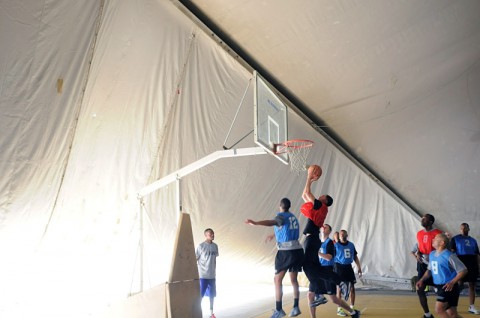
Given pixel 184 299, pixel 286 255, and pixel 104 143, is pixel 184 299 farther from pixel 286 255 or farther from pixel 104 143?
pixel 104 143

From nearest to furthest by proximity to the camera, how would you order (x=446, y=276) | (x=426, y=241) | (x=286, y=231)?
(x=446, y=276) → (x=286, y=231) → (x=426, y=241)

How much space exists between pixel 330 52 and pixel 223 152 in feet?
11.0

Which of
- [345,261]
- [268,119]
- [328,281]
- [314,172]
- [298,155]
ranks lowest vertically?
[328,281]

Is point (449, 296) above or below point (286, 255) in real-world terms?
below

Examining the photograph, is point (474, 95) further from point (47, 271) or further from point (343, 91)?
point (47, 271)

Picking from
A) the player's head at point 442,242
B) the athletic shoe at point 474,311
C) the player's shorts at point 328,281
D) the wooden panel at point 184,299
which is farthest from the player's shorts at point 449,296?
the wooden panel at point 184,299

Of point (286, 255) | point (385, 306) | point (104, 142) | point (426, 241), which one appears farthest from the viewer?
point (385, 306)

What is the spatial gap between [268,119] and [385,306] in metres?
4.33

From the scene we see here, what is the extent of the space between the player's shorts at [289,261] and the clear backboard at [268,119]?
2042 mm

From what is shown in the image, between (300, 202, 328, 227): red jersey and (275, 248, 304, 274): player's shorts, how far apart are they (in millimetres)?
589

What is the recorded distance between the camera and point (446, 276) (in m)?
5.40

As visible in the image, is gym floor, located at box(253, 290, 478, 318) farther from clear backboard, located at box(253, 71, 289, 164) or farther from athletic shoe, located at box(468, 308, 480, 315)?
clear backboard, located at box(253, 71, 289, 164)

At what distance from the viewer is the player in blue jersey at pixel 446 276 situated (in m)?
5.22

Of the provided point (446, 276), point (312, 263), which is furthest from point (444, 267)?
point (312, 263)
